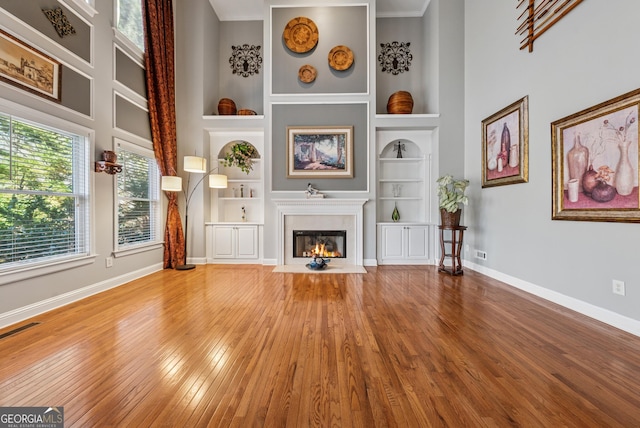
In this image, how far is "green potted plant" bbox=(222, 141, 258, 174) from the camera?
17.0ft

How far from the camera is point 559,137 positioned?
2.95 metres

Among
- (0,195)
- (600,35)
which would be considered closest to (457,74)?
(600,35)

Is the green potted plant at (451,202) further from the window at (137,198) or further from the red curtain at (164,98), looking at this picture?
the window at (137,198)

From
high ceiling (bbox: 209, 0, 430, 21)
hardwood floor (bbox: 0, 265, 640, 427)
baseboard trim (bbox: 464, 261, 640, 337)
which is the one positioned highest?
high ceiling (bbox: 209, 0, 430, 21)

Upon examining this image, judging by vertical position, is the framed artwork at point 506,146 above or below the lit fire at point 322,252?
above

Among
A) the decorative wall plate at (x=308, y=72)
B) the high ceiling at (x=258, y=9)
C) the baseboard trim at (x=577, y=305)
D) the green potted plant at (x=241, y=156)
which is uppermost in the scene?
Answer: the high ceiling at (x=258, y=9)

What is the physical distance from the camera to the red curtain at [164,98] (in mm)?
4332

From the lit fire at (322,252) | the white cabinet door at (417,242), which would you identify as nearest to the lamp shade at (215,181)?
the lit fire at (322,252)

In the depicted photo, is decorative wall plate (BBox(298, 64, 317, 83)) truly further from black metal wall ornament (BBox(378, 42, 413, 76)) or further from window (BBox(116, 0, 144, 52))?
window (BBox(116, 0, 144, 52))

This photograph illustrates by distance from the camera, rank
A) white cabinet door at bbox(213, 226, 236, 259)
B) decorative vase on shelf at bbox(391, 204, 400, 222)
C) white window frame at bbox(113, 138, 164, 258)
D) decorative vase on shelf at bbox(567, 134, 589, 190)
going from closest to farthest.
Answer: decorative vase on shelf at bbox(567, 134, 589, 190) < white window frame at bbox(113, 138, 164, 258) < white cabinet door at bbox(213, 226, 236, 259) < decorative vase on shelf at bbox(391, 204, 400, 222)

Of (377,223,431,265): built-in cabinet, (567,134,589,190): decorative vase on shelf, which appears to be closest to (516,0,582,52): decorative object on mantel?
(567,134,589,190): decorative vase on shelf

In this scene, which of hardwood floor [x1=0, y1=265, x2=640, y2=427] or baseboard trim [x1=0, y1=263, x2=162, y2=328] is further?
baseboard trim [x1=0, y1=263, x2=162, y2=328]

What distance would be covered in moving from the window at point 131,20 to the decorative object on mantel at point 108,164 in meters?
1.95

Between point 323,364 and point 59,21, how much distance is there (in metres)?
4.47
